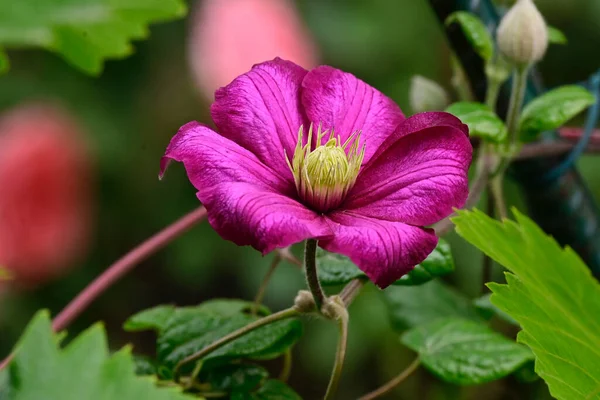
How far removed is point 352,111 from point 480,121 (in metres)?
0.11

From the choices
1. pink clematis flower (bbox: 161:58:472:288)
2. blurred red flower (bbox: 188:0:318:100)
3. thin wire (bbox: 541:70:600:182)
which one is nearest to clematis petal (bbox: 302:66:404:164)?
pink clematis flower (bbox: 161:58:472:288)

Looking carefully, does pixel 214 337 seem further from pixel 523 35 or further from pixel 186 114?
pixel 186 114

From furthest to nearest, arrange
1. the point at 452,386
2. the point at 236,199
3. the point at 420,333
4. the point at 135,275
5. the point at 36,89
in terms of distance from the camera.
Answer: the point at 135,275 → the point at 36,89 → the point at 452,386 → the point at 420,333 → the point at 236,199

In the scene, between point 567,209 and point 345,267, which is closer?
point 345,267

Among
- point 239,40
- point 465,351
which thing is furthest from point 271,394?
point 239,40

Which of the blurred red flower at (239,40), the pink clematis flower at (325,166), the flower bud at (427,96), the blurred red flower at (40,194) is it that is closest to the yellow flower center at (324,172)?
the pink clematis flower at (325,166)

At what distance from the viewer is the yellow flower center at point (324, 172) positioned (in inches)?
15.4

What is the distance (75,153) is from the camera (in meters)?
1.21

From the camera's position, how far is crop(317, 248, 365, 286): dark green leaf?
0.45 meters

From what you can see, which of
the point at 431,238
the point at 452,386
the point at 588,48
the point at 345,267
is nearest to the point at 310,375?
the point at 588,48

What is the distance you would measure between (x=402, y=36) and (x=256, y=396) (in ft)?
3.76

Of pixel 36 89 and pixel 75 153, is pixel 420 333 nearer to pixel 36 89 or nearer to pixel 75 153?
pixel 75 153

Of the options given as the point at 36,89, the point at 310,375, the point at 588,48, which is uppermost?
the point at 36,89

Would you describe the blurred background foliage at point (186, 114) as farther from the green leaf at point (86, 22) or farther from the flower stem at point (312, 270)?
the flower stem at point (312, 270)
